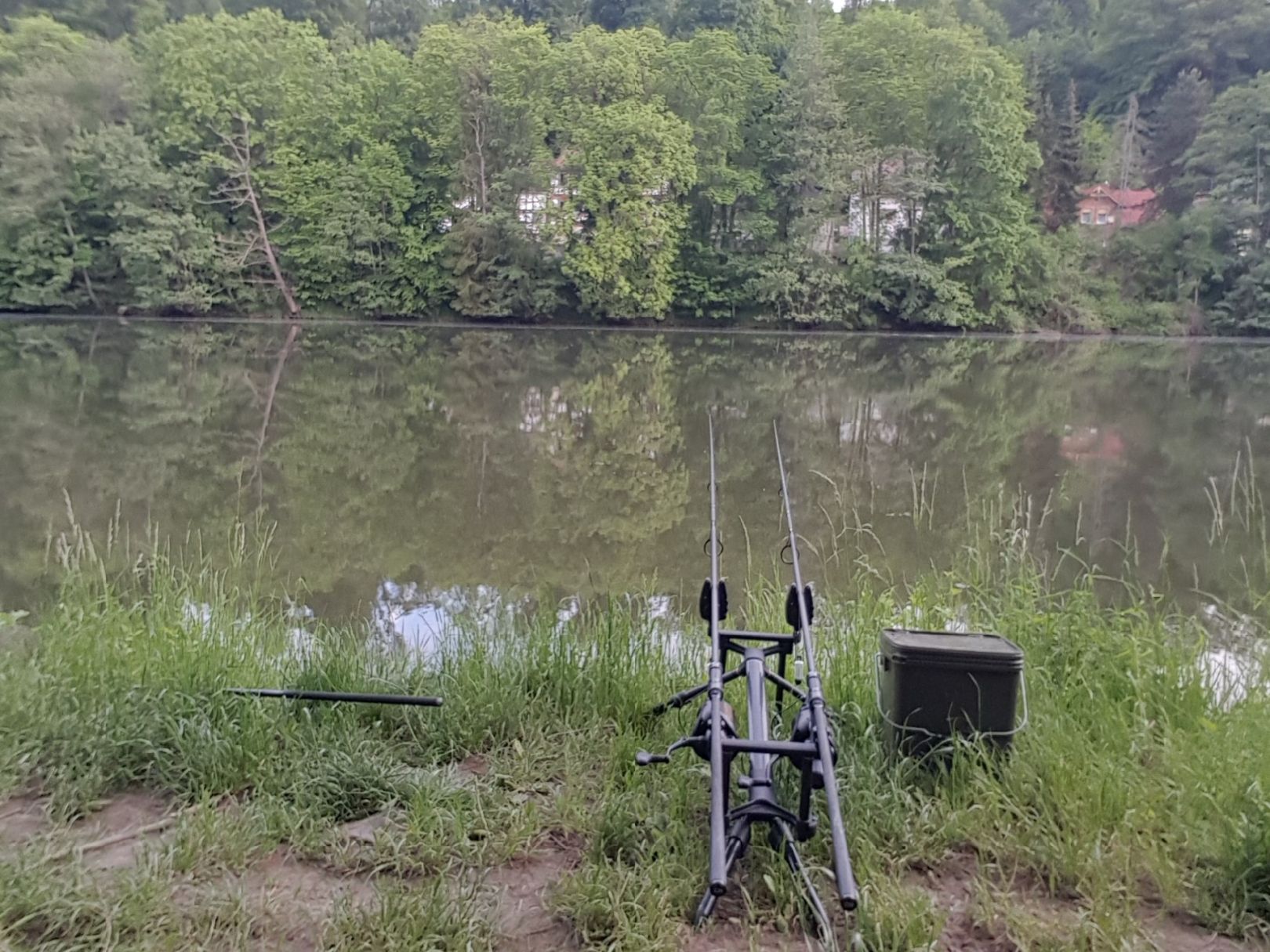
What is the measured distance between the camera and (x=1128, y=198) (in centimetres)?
3030

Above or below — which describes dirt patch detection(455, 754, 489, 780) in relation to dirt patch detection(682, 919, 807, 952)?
above

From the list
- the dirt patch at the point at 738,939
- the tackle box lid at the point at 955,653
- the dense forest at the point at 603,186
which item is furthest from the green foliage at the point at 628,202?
the dirt patch at the point at 738,939

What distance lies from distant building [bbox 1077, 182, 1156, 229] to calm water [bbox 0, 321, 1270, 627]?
13441 millimetres

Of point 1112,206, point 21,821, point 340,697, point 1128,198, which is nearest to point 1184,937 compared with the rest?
point 340,697

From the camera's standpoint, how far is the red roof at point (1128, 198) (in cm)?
2972

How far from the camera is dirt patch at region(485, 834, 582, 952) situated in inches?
71.6

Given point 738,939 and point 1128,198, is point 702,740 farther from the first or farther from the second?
point 1128,198

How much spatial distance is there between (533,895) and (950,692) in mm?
1018

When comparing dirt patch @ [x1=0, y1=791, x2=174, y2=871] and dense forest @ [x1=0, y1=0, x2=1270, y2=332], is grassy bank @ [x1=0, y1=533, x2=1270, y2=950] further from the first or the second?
dense forest @ [x1=0, y1=0, x2=1270, y2=332]

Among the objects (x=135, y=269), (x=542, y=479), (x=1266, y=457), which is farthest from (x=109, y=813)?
(x=135, y=269)

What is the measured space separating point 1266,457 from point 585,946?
32.9ft

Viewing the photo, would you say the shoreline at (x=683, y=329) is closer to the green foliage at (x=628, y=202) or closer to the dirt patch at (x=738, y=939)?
the green foliage at (x=628, y=202)

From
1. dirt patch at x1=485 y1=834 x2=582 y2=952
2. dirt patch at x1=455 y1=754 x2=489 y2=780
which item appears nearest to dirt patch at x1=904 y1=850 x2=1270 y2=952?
dirt patch at x1=485 y1=834 x2=582 y2=952

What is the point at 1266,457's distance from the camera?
9695 millimetres
